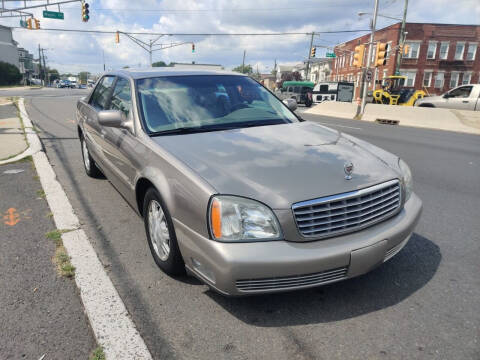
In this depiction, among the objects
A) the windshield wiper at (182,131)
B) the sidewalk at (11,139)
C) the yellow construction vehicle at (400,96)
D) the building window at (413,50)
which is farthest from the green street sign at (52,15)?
the building window at (413,50)

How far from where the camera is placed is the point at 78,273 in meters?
2.88

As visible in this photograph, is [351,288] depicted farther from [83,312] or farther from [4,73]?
[4,73]

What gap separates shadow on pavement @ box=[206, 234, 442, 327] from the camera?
2398mm

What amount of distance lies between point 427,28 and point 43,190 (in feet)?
154

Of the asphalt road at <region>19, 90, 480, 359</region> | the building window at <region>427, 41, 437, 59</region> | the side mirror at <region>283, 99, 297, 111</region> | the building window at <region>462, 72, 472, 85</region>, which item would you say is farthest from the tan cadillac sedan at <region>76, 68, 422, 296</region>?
the building window at <region>462, 72, 472, 85</region>

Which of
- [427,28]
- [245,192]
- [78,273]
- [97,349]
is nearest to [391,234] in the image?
[245,192]

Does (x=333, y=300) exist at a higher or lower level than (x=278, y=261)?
lower

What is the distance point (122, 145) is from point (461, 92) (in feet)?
60.1

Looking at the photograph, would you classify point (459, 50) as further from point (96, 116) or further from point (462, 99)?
point (96, 116)

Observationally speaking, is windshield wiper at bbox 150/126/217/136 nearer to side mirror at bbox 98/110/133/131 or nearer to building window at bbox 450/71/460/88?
side mirror at bbox 98/110/133/131

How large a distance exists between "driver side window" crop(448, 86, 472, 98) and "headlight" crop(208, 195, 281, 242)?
18344mm

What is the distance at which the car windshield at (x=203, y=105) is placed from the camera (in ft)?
→ 10.8

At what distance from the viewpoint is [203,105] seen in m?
3.52

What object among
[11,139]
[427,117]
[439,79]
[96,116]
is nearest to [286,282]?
[96,116]
